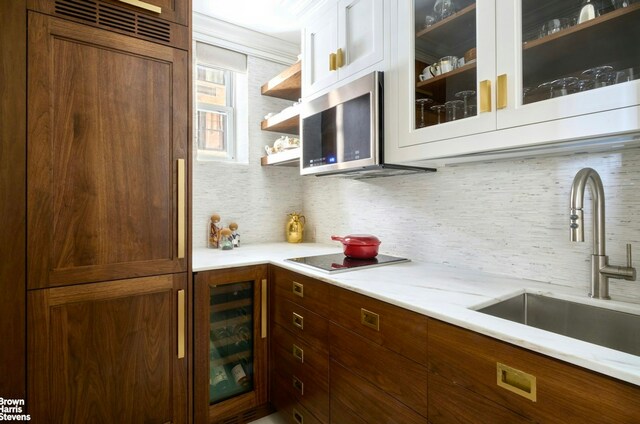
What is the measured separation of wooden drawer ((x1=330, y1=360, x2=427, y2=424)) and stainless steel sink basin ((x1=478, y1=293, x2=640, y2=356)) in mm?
434

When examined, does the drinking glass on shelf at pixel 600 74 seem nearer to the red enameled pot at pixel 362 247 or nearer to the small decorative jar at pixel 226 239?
the red enameled pot at pixel 362 247

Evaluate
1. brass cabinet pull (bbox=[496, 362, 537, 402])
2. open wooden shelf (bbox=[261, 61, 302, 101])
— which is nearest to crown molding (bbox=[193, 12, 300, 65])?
open wooden shelf (bbox=[261, 61, 302, 101])

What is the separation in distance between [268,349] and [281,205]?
1171mm

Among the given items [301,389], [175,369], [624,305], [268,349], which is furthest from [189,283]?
[624,305]

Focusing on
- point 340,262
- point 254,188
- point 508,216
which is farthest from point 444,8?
point 254,188

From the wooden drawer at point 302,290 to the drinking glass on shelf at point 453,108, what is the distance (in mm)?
853

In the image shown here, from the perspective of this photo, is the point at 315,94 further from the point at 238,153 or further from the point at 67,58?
the point at 67,58

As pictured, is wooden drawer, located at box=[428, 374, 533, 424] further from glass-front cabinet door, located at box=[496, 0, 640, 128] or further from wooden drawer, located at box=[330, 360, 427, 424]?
glass-front cabinet door, located at box=[496, 0, 640, 128]

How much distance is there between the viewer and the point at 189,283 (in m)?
1.60

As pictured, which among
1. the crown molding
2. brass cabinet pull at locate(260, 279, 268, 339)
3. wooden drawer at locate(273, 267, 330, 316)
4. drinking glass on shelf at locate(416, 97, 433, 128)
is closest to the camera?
drinking glass on shelf at locate(416, 97, 433, 128)

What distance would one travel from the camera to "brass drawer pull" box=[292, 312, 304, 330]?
161cm

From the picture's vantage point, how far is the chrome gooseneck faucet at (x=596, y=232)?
40.9 inches

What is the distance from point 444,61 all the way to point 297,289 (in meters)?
1.22

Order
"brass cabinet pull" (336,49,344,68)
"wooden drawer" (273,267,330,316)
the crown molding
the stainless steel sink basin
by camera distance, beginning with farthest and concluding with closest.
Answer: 1. the crown molding
2. "brass cabinet pull" (336,49,344,68)
3. "wooden drawer" (273,267,330,316)
4. the stainless steel sink basin
